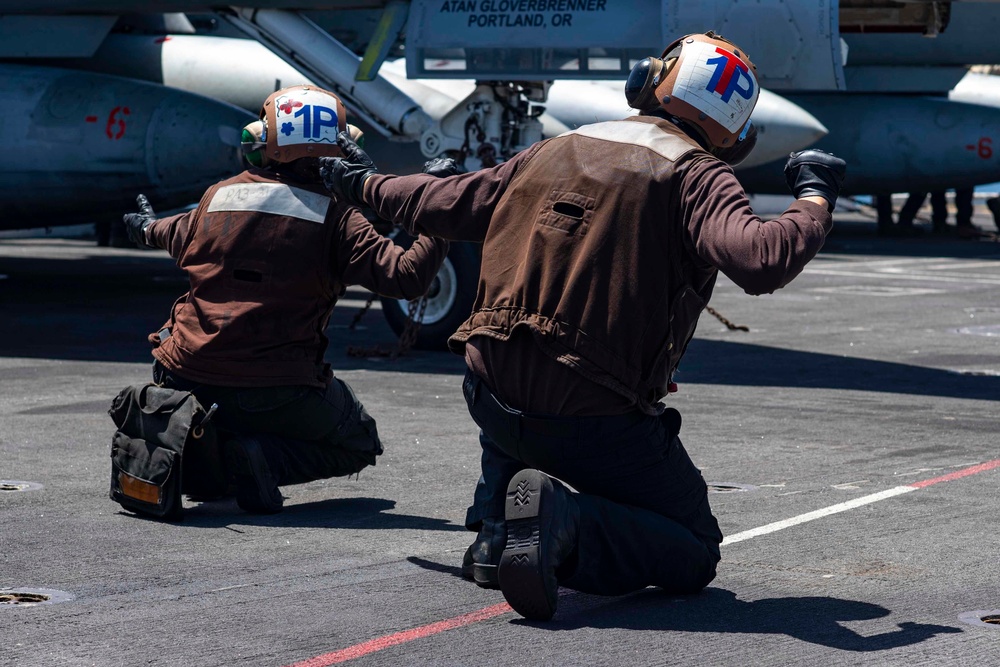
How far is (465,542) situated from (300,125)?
1.97m

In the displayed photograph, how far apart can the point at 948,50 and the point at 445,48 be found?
45.5 feet

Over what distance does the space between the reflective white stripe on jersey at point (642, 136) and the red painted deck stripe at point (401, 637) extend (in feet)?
5.21

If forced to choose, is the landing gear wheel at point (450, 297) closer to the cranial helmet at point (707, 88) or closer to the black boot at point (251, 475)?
the black boot at point (251, 475)

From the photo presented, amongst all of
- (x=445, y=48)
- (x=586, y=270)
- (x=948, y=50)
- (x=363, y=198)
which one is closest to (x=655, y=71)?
(x=586, y=270)

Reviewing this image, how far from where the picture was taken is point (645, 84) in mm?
4949

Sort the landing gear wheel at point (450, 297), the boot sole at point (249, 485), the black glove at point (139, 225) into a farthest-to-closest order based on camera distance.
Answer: the landing gear wheel at point (450, 297) < the black glove at point (139, 225) < the boot sole at point (249, 485)

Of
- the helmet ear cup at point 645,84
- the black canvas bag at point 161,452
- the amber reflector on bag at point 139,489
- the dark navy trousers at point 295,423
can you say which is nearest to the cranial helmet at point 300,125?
the dark navy trousers at point 295,423

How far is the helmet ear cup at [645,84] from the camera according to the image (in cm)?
493

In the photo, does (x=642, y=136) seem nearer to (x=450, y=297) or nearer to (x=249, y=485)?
(x=249, y=485)

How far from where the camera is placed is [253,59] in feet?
58.0

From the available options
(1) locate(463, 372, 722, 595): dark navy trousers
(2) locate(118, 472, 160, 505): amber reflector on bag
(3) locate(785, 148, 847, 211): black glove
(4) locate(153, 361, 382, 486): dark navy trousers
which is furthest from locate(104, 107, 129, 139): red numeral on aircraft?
(3) locate(785, 148, 847, 211): black glove

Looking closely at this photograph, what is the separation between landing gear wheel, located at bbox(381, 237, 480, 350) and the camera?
Answer: 40.8 feet

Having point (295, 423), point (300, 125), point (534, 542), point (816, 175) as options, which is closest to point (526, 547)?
point (534, 542)

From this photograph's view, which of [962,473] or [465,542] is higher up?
[465,542]
